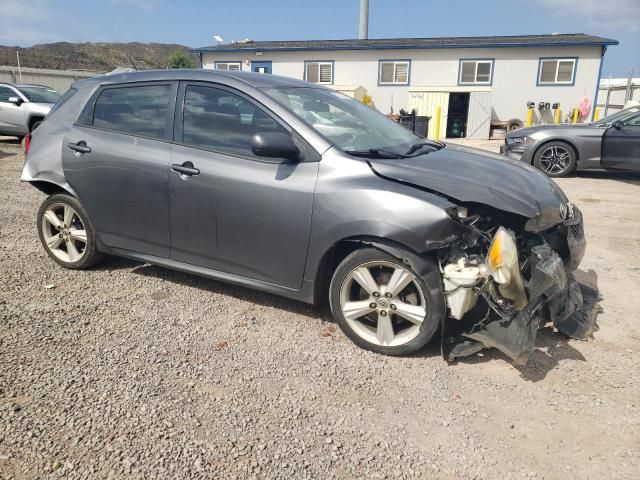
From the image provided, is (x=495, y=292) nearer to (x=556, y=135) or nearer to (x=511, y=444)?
(x=511, y=444)

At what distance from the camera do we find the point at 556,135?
9.32 metres

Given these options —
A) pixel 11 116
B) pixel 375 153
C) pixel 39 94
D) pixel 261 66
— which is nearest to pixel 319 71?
pixel 261 66

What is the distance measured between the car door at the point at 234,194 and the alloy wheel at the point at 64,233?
1.17 meters

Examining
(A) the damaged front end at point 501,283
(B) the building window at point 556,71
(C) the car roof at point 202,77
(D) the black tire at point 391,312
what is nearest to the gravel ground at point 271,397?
(D) the black tire at point 391,312

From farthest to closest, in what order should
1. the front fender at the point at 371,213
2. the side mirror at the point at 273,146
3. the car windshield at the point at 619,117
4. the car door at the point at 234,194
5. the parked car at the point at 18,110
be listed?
the parked car at the point at 18,110 < the car windshield at the point at 619,117 < the car door at the point at 234,194 < the side mirror at the point at 273,146 < the front fender at the point at 371,213

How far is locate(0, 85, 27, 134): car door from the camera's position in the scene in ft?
42.2

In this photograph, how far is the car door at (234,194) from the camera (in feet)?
10.5

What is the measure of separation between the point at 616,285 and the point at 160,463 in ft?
13.1

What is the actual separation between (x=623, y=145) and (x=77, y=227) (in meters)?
8.97

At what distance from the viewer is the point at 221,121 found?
3.52 m

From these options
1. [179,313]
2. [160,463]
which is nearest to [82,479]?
[160,463]

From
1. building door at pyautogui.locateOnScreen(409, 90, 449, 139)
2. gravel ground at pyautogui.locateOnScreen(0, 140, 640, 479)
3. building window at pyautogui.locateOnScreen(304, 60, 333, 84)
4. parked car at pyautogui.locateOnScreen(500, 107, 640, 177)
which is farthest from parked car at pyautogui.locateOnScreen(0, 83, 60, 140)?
building door at pyautogui.locateOnScreen(409, 90, 449, 139)

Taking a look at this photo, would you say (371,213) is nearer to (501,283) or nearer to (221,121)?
(501,283)

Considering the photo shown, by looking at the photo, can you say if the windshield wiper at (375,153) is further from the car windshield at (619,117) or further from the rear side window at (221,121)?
the car windshield at (619,117)
